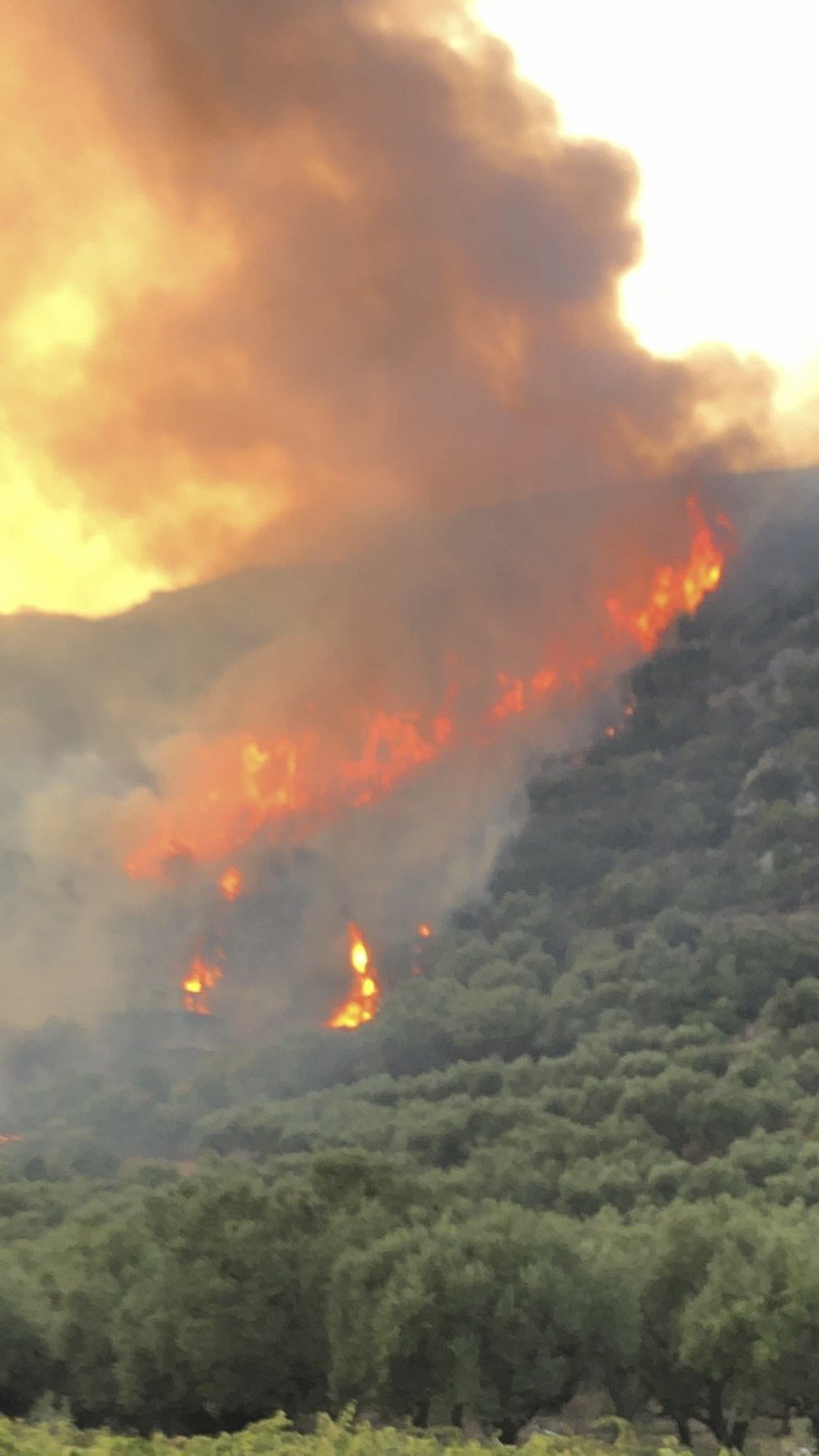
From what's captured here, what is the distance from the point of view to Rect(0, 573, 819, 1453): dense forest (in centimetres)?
4059

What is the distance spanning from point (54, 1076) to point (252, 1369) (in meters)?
90.7

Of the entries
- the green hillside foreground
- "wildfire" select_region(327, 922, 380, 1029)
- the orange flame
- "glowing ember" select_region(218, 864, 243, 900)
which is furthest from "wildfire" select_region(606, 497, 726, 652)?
the green hillside foreground

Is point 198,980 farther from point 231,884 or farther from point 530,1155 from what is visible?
point 530,1155

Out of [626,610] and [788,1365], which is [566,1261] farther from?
[626,610]

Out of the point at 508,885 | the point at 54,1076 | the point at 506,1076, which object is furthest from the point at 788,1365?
the point at 508,885

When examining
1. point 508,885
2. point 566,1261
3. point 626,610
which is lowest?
point 566,1261

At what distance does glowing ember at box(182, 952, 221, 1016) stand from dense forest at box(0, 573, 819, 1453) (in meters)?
10.2

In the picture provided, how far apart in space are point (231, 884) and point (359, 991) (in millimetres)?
16234

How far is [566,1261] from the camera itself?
142 feet

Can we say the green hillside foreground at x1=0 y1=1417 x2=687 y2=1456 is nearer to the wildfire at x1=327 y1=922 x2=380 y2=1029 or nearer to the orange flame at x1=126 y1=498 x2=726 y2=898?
the wildfire at x1=327 y1=922 x2=380 y2=1029

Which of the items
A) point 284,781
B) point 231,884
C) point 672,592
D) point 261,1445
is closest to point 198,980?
point 231,884

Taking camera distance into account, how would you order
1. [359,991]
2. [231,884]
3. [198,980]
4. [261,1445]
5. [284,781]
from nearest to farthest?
[261,1445]
[359,991]
[198,980]
[231,884]
[284,781]

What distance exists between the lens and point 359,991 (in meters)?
136

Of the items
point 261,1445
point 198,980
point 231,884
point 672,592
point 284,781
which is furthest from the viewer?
point 672,592
